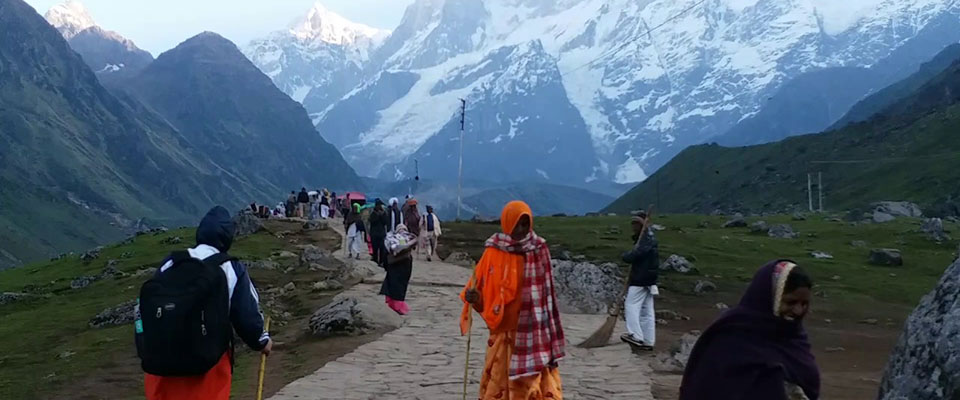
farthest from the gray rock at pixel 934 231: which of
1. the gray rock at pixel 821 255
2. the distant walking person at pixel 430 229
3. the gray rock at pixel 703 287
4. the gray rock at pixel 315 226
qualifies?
the gray rock at pixel 315 226

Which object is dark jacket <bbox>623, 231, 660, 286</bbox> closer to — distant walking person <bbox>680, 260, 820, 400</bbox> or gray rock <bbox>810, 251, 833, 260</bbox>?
distant walking person <bbox>680, 260, 820, 400</bbox>

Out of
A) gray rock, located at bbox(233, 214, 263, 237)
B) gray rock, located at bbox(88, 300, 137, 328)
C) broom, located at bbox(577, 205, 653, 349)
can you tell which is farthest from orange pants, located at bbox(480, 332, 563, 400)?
gray rock, located at bbox(233, 214, 263, 237)

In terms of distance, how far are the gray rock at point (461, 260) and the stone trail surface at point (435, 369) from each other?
1180 cm

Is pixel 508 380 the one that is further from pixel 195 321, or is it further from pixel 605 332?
pixel 605 332

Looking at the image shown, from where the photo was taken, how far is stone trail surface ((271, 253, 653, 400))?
11.7 m

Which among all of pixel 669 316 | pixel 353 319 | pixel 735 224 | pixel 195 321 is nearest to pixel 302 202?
pixel 735 224

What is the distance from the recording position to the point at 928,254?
124ft

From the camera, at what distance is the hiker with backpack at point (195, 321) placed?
6.47 metres

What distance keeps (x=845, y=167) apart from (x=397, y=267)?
337ft

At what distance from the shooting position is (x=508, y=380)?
9.39 meters

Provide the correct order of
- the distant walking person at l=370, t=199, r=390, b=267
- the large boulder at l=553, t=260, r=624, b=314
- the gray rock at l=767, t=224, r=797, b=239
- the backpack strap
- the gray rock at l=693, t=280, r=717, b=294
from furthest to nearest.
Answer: the gray rock at l=767, t=224, r=797, b=239 → the gray rock at l=693, t=280, r=717, b=294 → the distant walking person at l=370, t=199, r=390, b=267 → the large boulder at l=553, t=260, r=624, b=314 → the backpack strap

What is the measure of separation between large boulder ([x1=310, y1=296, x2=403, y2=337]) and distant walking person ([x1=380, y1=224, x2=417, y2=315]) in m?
0.48

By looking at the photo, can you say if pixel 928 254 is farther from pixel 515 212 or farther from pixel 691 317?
pixel 515 212

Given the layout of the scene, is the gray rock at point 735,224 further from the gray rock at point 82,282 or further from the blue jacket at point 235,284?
the blue jacket at point 235,284
